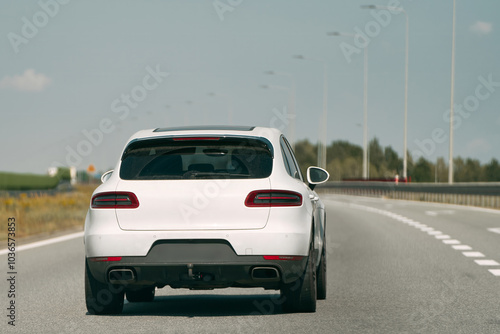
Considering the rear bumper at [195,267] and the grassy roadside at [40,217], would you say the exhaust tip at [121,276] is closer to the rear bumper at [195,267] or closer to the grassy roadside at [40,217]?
the rear bumper at [195,267]

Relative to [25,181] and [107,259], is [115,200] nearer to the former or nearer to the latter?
[107,259]

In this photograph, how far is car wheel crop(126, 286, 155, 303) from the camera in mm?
9547

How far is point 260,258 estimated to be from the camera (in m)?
7.78

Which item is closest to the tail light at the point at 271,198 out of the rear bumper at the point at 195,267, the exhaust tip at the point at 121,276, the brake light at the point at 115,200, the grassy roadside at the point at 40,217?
the rear bumper at the point at 195,267

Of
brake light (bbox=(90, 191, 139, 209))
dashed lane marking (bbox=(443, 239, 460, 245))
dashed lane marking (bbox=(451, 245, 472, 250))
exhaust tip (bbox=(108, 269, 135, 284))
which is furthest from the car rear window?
dashed lane marking (bbox=(443, 239, 460, 245))

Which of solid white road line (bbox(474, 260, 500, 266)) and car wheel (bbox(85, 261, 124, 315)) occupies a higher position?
car wheel (bbox(85, 261, 124, 315))

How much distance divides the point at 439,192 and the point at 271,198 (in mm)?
36102

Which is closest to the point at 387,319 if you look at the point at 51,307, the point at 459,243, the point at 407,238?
the point at 51,307

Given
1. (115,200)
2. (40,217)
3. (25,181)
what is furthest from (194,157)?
(25,181)

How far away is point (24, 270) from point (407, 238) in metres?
8.63

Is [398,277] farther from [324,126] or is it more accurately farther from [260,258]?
[324,126]

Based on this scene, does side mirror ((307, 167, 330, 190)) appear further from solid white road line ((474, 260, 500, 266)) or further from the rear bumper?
solid white road line ((474, 260, 500, 266))

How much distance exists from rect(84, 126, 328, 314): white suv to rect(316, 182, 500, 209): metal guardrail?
2769 cm

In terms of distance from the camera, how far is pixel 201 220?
779 cm
